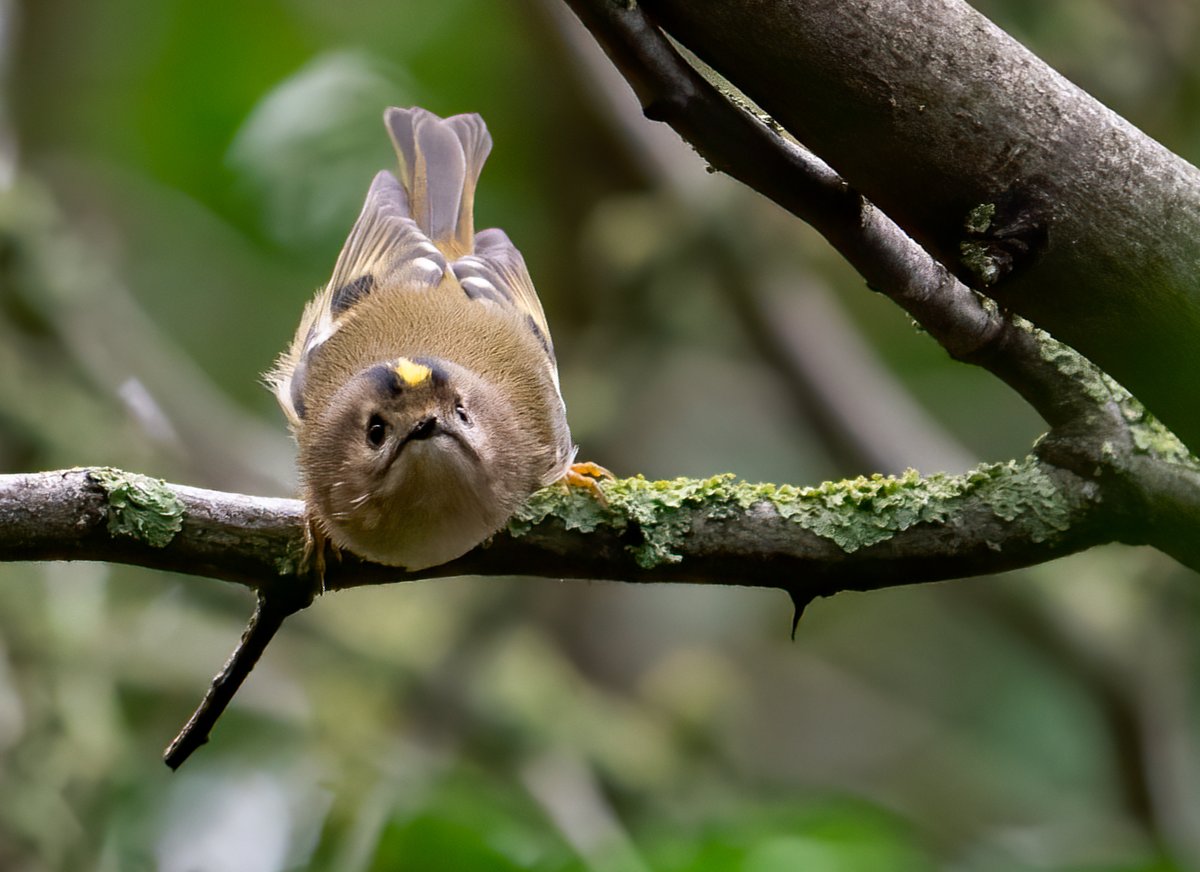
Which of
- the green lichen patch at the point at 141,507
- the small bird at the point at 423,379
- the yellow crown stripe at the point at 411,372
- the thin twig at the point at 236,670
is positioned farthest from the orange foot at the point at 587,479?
the green lichen patch at the point at 141,507

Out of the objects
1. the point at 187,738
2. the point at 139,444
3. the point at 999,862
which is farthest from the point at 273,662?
the point at 187,738

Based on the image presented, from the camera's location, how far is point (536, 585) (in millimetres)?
5133

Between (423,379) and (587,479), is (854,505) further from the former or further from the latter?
(423,379)

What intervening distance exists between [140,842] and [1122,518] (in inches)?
131

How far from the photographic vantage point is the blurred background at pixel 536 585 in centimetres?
430

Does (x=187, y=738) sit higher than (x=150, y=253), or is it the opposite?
(x=150, y=253)

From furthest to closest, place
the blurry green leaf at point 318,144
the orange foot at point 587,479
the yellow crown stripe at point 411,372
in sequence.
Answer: the blurry green leaf at point 318,144 < the yellow crown stripe at point 411,372 < the orange foot at point 587,479

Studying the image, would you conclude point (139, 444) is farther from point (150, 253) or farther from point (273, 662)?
point (150, 253)

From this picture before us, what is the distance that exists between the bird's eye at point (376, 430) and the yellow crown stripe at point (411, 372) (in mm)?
101

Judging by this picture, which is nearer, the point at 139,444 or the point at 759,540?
the point at 759,540

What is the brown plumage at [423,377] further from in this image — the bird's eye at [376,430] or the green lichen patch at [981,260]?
the green lichen patch at [981,260]

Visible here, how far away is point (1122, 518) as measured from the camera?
2.23 m

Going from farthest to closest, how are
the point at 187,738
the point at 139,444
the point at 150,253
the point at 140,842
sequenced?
the point at 150,253 < the point at 139,444 < the point at 140,842 < the point at 187,738

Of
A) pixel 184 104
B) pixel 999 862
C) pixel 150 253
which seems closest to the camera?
pixel 999 862
